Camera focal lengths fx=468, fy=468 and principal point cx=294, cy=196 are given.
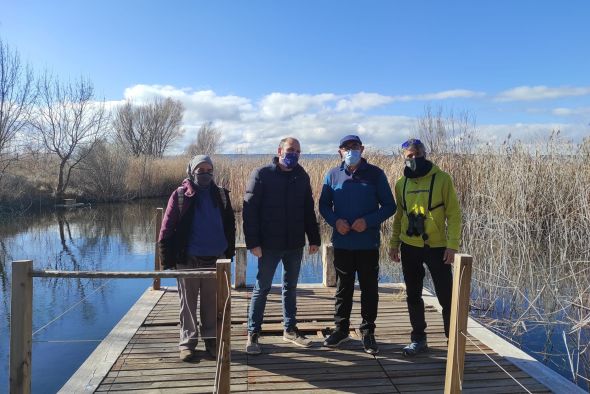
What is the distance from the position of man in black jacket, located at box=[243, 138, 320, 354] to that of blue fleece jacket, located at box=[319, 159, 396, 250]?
24 cm

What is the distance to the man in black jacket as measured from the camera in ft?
11.2

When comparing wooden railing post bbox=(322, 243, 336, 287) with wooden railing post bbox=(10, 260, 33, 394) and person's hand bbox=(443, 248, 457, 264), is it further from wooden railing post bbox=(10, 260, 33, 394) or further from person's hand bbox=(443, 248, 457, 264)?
wooden railing post bbox=(10, 260, 33, 394)

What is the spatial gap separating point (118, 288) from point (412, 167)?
556 centimetres

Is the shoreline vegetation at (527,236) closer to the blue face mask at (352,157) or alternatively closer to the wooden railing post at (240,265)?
the blue face mask at (352,157)

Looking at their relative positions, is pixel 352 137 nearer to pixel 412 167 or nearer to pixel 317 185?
pixel 412 167

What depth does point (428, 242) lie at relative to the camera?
10.8 feet

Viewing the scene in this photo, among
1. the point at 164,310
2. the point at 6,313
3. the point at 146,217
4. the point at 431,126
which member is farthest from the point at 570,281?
the point at 146,217

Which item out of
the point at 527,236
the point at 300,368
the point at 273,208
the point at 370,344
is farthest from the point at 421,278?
the point at 527,236

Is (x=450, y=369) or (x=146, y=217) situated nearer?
(x=450, y=369)

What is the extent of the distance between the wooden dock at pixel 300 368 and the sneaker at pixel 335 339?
0.16 ft

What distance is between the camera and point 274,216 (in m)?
3.43

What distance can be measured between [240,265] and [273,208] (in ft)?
7.05

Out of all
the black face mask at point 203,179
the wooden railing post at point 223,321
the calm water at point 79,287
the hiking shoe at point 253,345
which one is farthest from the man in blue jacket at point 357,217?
the calm water at point 79,287

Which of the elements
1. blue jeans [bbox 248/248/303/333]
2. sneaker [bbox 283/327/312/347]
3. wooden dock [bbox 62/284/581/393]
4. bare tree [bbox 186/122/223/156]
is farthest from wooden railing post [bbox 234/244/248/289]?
bare tree [bbox 186/122/223/156]
